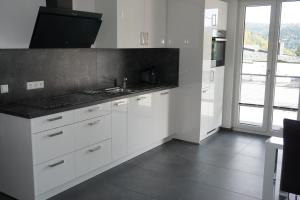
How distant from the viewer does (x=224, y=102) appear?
5.56m

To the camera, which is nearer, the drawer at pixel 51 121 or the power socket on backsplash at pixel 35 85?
the drawer at pixel 51 121

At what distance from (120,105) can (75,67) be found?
0.74 m

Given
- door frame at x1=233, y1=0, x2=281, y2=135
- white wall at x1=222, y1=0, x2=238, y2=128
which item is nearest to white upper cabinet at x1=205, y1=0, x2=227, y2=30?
white wall at x1=222, y1=0, x2=238, y2=128

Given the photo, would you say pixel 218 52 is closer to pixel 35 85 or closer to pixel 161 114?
pixel 161 114

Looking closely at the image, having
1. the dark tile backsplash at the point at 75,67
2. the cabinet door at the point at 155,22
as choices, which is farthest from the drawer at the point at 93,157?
the cabinet door at the point at 155,22

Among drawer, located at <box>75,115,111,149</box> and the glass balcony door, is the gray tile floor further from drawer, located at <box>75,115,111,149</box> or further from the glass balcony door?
the glass balcony door

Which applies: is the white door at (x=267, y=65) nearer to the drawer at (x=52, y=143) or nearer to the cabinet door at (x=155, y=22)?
the cabinet door at (x=155, y=22)

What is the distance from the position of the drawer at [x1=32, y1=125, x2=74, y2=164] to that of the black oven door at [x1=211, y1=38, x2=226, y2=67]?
271cm

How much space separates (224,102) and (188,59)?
133 cm

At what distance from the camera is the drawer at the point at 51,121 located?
108 inches

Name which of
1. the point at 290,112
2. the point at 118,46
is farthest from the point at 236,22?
the point at 118,46

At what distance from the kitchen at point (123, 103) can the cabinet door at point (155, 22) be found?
0.03m

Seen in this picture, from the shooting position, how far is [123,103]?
3770 mm

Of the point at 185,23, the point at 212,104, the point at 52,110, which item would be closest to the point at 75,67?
the point at 52,110
